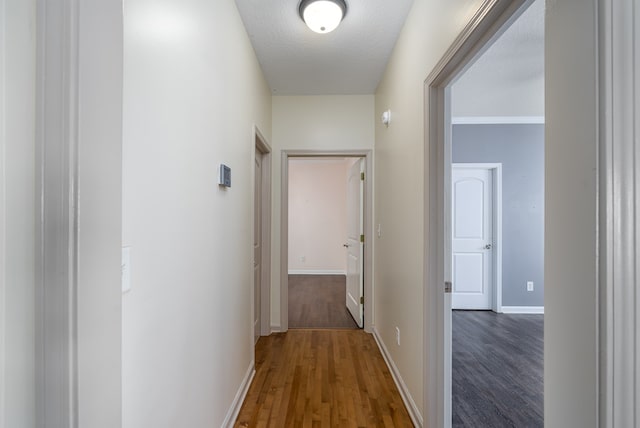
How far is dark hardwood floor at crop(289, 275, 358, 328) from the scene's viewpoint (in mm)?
3373

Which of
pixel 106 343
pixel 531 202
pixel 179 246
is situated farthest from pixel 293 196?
pixel 106 343

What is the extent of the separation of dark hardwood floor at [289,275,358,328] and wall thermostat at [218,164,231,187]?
2214mm

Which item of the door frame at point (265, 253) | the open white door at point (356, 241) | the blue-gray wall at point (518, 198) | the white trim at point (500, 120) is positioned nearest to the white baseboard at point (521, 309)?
the blue-gray wall at point (518, 198)

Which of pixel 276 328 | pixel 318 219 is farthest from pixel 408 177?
pixel 318 219

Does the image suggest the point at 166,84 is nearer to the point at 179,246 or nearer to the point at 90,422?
the point at 179,246

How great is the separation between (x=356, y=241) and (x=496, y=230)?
213cm

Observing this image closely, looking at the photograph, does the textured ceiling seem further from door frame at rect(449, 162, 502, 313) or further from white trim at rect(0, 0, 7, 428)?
door frame at rect(449, 162, 502, 313)

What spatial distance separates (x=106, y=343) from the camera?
20.5 inches

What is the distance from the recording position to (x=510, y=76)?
2.73m

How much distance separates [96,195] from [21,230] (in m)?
0.11

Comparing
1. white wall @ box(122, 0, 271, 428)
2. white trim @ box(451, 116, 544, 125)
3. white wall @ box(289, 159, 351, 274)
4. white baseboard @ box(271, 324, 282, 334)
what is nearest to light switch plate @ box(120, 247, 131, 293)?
white wall @ box(122, 0, 271, 428)

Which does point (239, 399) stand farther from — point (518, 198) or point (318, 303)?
point (518, 198)

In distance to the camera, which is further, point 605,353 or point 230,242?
point 230,242

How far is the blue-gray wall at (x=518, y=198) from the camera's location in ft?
12.7
